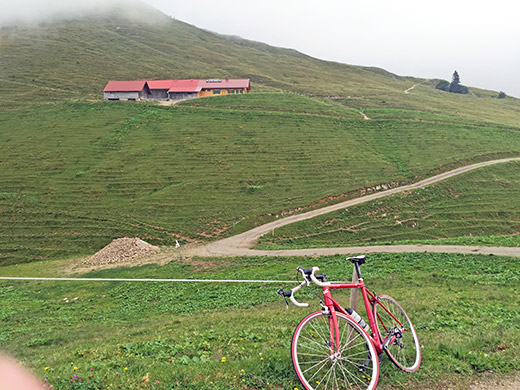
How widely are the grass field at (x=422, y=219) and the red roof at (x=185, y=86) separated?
257 ft

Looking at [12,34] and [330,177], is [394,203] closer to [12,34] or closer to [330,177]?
[330,177]

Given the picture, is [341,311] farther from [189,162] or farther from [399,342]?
[189,162]

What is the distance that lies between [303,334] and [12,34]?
241983 mm

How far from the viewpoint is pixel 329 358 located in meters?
6.06

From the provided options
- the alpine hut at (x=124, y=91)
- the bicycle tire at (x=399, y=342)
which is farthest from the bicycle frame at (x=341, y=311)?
the alpine hut at (x=124, y=91)

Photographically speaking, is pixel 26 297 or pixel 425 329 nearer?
pixel 425 329

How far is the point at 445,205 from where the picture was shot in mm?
48219

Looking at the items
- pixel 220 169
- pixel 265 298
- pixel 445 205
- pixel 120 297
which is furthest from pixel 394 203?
pixel 120 297

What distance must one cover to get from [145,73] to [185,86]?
44.3 metres

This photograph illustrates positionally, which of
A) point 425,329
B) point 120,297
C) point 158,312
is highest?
point 425,329

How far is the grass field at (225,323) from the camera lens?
22.3ft

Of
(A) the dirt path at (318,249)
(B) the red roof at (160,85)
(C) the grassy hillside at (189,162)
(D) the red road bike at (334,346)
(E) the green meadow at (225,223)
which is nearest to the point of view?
(D) the red road bike at (334,346)

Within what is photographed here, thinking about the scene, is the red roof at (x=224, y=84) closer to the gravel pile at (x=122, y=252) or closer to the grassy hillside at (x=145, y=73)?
the grassy hillside at (x=145, y=73)

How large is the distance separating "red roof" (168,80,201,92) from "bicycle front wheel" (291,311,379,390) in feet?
353
